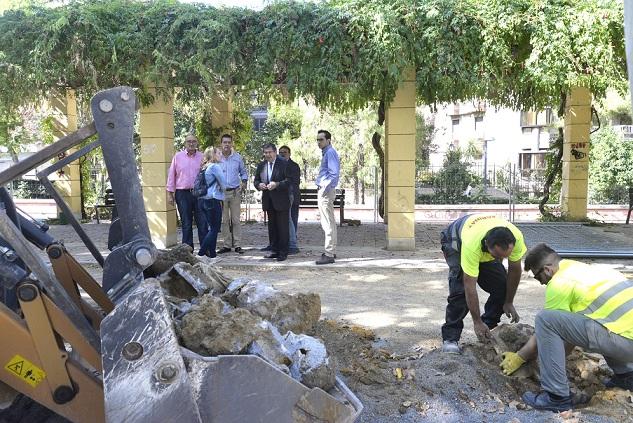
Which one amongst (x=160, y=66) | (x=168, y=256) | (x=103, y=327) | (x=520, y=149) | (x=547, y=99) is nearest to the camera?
(x=103, y=327)

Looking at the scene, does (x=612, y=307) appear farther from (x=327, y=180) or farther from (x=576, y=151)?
(x=576, y=151)

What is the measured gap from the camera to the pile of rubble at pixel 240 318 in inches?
106

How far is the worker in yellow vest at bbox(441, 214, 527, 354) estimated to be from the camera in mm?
4203

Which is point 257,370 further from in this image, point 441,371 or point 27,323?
point 441,371

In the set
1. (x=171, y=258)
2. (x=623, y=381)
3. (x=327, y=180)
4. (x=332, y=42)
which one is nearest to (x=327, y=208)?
(x=327, y=180)

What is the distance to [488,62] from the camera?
8.84m

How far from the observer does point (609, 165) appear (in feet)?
67.4

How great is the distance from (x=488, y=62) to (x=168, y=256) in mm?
6421

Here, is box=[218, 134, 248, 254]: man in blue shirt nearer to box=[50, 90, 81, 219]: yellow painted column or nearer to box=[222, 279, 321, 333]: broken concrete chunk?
box=[50, 90, 81, 219]: yellow painted column

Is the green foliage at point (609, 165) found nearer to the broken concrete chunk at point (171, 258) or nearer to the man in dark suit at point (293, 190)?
the man in dark suit at point (293, 190)

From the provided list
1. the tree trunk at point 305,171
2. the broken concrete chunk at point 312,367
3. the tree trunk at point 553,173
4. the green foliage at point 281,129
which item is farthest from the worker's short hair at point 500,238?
the green foliage at point 281,129

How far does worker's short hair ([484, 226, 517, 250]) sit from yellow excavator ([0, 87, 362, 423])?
1761 mm

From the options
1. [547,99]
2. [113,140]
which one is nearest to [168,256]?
[113,140]

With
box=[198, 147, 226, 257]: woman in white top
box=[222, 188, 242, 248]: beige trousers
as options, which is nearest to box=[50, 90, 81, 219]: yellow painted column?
box=[222, 188, 242, 248]: beige trousers
